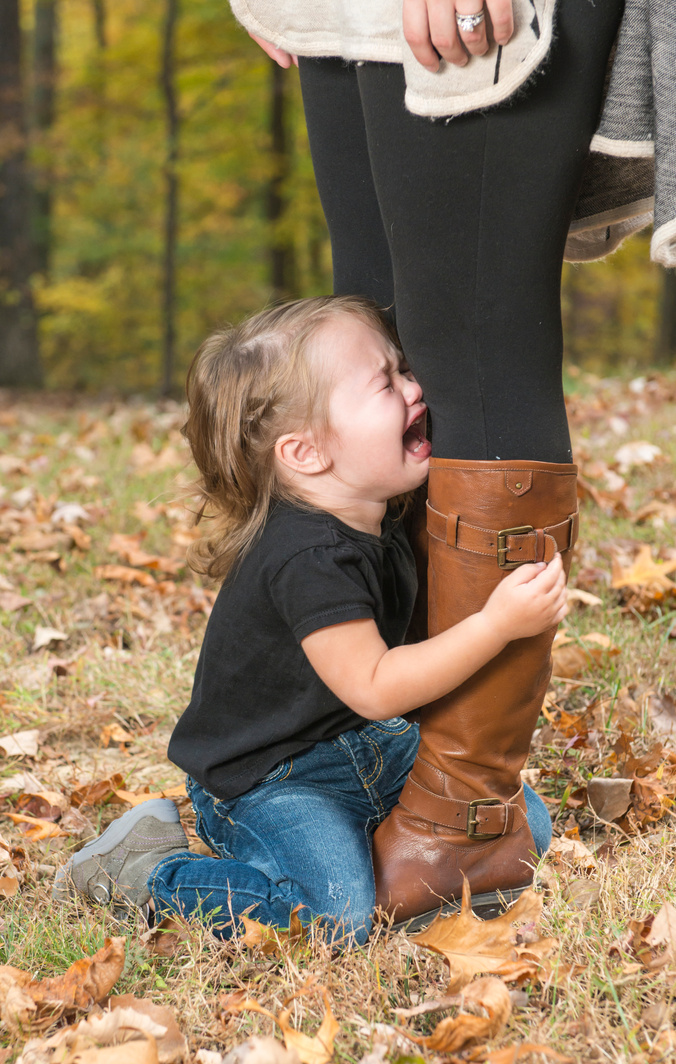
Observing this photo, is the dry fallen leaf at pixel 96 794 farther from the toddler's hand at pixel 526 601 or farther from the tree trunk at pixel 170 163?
the tree trunk at pixel 170 163

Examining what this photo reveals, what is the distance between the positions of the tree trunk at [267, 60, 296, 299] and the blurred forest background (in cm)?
3

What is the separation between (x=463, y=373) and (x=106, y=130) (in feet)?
42.3

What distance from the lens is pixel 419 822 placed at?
1.67m

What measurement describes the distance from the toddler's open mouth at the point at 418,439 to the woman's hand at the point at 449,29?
1.94ft

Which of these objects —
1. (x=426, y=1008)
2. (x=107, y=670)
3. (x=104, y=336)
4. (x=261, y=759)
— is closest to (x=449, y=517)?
(x=261, y=759)

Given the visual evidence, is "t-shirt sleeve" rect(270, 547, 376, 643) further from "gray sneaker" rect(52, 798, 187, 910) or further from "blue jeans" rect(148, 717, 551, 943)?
"gray sneaker" rect(52, 798, 187, 910)

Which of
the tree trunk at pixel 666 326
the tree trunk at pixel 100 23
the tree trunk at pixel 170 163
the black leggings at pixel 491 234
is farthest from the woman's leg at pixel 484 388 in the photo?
the tree trunk at pixel 100 23

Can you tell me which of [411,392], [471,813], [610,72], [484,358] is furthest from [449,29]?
[471,813]

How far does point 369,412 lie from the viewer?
1.66m

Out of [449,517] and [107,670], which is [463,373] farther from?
[107,670]

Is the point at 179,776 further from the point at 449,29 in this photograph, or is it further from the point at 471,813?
the point at 449,29

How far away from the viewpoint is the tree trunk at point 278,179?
39.6 feet

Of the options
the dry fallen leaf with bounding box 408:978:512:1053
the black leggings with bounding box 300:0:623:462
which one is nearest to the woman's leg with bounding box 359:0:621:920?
the black leggings with bounding box 300:0:623:462

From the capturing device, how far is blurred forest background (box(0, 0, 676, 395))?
10.3 m
